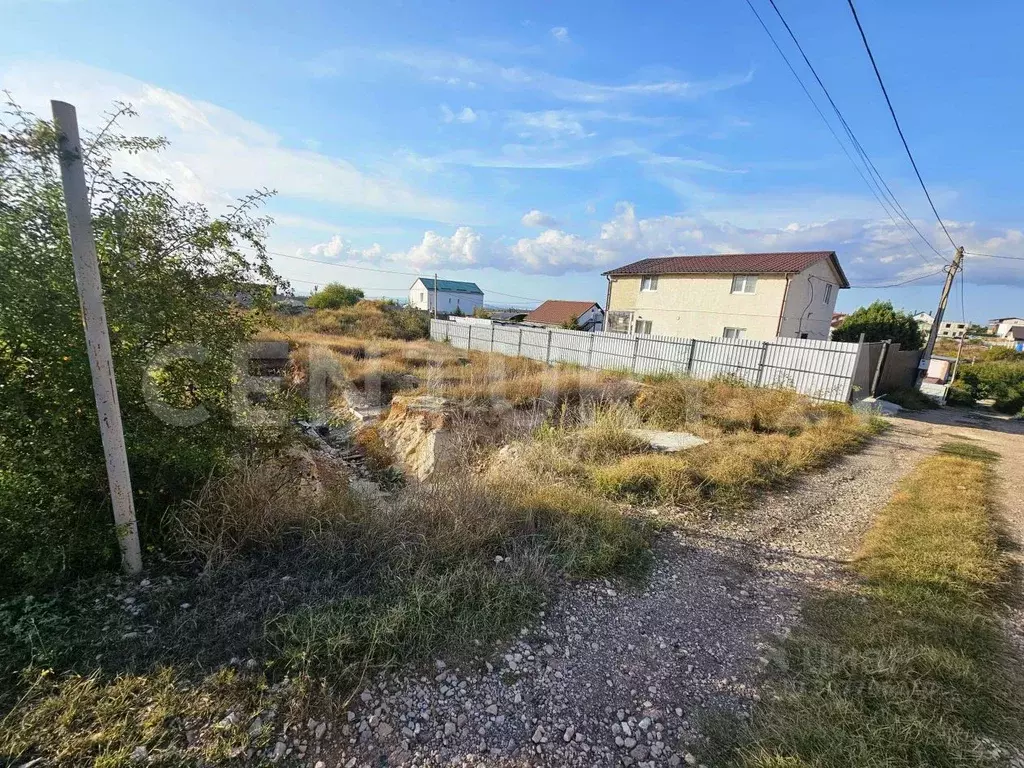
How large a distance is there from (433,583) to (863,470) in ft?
20.8

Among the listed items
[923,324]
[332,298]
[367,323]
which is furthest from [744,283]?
[923,324]

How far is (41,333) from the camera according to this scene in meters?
2.08

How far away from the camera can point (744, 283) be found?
Answer: 18.5m

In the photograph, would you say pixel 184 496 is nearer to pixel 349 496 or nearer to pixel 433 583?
pixel 349 496

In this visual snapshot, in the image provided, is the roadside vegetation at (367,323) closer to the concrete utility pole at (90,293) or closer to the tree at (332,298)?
the tree at (332,298)

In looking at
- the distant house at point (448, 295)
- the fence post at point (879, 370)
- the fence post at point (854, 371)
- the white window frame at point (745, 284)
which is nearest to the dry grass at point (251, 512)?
the fence post at point (854, 371)

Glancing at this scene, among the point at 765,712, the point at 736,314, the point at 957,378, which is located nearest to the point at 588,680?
the point at 765,712

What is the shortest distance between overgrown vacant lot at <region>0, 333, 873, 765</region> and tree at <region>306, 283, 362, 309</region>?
27.8 meters

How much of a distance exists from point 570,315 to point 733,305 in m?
19.2

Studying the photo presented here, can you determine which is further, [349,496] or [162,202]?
[349,496]

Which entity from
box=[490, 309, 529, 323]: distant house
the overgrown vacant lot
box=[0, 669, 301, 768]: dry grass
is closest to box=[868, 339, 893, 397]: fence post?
the overgrown vacant lot

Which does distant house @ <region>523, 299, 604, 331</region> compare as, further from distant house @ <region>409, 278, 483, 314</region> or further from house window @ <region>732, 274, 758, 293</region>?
distant house @ <region>409, 278, 483, 314</region>

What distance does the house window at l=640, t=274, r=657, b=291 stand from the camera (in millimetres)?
21594

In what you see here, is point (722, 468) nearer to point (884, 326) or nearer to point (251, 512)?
point (251, 512)
